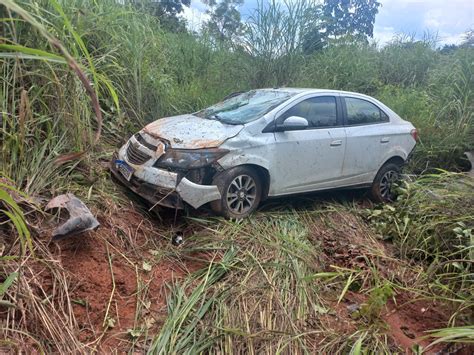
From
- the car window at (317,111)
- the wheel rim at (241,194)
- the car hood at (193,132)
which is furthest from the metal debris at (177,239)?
the car window at (317,111)

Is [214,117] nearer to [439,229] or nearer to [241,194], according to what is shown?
[241,194]

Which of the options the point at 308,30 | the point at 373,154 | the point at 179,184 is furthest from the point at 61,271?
the point at 308,30

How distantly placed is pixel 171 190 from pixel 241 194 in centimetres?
80

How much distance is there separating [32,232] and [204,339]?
5.11ft

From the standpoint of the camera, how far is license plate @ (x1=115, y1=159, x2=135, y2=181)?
4.29 m

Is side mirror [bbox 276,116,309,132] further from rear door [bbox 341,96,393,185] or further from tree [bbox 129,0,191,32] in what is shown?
tree [bbox 129,0,191,32]

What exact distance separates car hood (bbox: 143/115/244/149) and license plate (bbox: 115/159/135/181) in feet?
1.49

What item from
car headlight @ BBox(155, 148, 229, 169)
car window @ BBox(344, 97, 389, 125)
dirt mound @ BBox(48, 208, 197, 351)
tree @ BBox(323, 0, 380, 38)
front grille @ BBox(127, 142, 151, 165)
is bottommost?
dirt mound @ BBox(48, 208, 197, 351)

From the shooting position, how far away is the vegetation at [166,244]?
2654mm

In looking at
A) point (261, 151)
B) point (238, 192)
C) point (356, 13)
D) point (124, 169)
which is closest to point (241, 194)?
point (238, 192)

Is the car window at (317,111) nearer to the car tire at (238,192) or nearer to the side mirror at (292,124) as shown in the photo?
the side mirror at (292,124)

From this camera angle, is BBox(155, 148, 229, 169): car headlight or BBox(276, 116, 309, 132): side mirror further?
BBox(276, 116, 309, 132): side mirror

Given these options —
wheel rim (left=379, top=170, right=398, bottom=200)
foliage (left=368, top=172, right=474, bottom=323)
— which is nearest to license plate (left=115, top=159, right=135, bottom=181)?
foliage (left=368, top=172, right=474, bottom=323)

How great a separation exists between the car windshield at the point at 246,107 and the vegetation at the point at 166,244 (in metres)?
1.16
